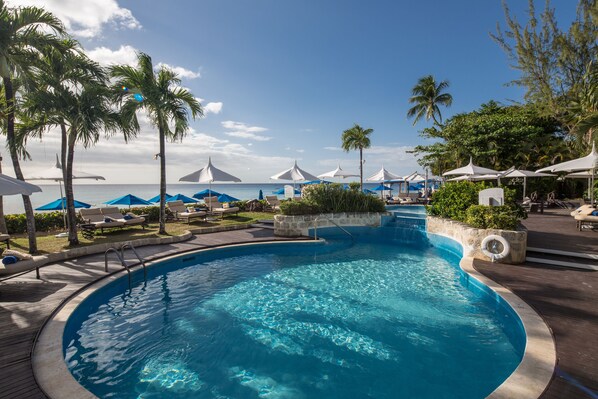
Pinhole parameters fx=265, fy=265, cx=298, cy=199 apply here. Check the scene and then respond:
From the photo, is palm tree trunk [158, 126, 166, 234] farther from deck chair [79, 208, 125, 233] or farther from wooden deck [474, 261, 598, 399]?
wooden deck [474, 261, 598, 399]

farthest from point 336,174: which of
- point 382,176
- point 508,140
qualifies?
point 508,140

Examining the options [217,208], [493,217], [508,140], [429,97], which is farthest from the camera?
[429,97]

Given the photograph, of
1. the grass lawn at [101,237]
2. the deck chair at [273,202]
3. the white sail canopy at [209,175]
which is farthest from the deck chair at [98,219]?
the deck chair at [273,202]

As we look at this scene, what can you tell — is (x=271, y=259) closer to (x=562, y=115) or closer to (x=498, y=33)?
(x=498, y=33)

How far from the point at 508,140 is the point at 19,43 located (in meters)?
27.6

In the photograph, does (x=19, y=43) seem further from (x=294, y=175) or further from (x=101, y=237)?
(x=294, y=175)

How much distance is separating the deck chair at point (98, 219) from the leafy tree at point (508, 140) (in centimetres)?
2486

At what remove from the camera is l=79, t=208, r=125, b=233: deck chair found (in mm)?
10915

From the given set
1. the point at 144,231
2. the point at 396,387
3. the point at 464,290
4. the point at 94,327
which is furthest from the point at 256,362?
the point at 144,231

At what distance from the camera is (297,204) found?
41.1ft

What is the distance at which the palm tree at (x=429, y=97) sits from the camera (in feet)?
100

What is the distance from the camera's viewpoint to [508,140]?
20750 mm

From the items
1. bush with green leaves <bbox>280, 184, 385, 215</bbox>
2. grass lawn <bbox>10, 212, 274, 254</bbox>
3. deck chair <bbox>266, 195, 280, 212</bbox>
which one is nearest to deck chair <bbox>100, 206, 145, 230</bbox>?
grass lawn <bbox>10, 212, 274, 254</bbox>

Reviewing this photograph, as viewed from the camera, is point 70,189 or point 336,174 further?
point 336,174
